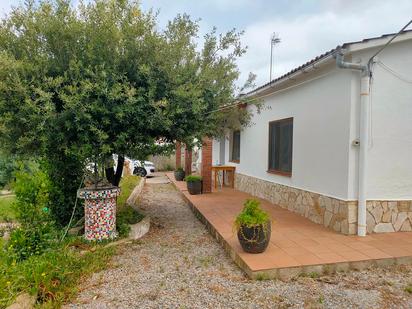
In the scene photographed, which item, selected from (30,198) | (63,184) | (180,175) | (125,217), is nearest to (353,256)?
(125,217)

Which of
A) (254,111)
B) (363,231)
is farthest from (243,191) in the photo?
(363,231)

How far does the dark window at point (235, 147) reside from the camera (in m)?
12.4

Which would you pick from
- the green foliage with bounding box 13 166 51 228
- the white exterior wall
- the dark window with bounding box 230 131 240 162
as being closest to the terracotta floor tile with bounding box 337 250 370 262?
the white exterior wall

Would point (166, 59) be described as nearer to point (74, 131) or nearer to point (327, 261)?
point (74, 131)

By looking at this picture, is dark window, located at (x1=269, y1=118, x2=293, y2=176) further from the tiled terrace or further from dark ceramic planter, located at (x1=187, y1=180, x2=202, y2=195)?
dark ceramic planter, located at (x1=187, y1=180, x2=202, y2=195)

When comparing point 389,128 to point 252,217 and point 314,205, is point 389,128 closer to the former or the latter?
point 314,205

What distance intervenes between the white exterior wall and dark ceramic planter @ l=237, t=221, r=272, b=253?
210cm

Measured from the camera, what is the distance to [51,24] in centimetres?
516

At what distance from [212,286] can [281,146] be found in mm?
5276

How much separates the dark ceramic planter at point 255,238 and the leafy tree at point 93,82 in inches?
89.3

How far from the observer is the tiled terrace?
171 inches

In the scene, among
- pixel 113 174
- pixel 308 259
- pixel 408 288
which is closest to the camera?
pixel 408 288

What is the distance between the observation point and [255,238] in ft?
15.5

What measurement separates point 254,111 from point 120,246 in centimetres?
643
